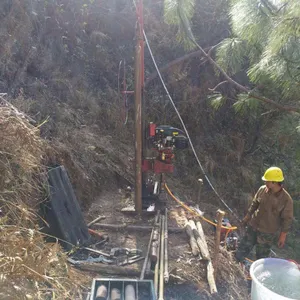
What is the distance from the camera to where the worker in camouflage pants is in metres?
3.62

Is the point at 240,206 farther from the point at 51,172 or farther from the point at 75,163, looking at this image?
the point at 51,172

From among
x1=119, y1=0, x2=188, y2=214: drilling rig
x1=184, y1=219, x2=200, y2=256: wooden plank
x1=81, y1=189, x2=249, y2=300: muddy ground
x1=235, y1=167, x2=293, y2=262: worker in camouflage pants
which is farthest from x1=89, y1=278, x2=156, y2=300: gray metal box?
x1=119, y1=0, x2=188, y2=214: drilling rig

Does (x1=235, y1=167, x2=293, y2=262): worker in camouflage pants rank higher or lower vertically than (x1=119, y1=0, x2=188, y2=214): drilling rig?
lower

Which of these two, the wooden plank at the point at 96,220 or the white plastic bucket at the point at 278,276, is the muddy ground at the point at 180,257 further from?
the white plastic bucket at the point at 278,276

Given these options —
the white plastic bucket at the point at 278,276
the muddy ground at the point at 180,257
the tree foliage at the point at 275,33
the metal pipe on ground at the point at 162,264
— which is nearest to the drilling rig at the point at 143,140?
the muddy ground at the point at 180,257

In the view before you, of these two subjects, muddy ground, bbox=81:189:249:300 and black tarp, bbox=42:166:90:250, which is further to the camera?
black tarp, bbox=42:166:90:250

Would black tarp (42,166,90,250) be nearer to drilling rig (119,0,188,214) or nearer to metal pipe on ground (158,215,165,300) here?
metal pipe on ground (158,215,165,300)

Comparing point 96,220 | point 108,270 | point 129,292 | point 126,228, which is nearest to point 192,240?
point 126,228

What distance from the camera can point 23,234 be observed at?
2518 millimetres

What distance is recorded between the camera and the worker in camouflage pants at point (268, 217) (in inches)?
143

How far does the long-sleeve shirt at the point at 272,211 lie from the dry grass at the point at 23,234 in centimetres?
219

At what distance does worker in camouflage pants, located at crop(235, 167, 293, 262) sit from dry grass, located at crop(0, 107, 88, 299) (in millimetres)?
2176

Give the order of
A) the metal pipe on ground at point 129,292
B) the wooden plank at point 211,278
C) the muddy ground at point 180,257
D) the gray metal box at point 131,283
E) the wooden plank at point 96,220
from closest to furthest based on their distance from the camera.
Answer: the metal pipe on ground at point 129,292, the gray metal box at point 131,283, the wooden plank at point 211,278, the muddy ground at point 180,257, the wooden plank at point 96,220

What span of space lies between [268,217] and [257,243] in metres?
0.47
